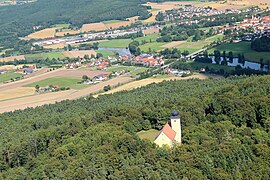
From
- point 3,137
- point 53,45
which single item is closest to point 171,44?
point 53,45

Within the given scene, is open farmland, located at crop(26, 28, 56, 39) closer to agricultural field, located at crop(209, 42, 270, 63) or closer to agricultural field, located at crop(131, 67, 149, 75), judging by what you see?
agricultural field, located at crop(131, 67, 149, 75)

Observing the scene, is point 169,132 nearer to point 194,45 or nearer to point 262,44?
point 262,44

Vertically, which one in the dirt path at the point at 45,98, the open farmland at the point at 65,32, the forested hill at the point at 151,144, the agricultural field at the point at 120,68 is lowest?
the open farmland at the point at 65,32

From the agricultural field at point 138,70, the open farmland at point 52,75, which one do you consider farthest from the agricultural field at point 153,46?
the open farmland at point 52,75

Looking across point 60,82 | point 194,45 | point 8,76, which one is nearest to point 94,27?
point 194,45

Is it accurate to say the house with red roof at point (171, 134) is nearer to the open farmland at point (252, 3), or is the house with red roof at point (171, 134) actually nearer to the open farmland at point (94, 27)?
the open farmland at point (94, 27)

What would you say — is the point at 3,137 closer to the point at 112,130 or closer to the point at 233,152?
the point at 112,130
